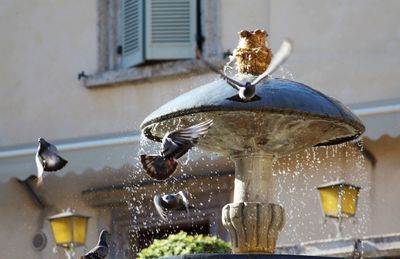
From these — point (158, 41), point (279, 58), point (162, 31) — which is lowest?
point (279, 58)

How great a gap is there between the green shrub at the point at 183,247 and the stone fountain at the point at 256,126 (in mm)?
2836

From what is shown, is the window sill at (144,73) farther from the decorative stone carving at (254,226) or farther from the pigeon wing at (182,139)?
the pigeon wing at (182,139)

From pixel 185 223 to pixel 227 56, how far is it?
1.79 meters

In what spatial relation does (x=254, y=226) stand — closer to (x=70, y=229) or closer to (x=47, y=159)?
(x=47, y=159)

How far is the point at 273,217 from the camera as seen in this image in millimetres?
12570

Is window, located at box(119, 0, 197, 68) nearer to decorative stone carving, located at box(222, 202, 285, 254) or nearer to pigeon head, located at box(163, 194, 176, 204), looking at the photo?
pigeon head, located at box(163, 194, 176, 204)

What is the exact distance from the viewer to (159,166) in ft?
42.2

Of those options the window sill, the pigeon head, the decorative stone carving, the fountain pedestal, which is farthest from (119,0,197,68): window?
the decorative stone carving

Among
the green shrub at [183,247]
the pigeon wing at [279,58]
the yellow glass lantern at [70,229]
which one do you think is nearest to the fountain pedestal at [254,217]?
the pigeon wing at [279,58]

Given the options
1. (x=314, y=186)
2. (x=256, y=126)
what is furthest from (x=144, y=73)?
(x=256, y=126)

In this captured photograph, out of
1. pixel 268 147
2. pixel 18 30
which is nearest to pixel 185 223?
pixel 18 30

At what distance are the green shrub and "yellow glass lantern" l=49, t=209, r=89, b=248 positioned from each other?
1179mm

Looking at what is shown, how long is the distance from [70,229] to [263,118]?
522cm

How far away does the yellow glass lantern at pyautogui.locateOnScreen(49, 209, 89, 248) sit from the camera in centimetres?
1719
